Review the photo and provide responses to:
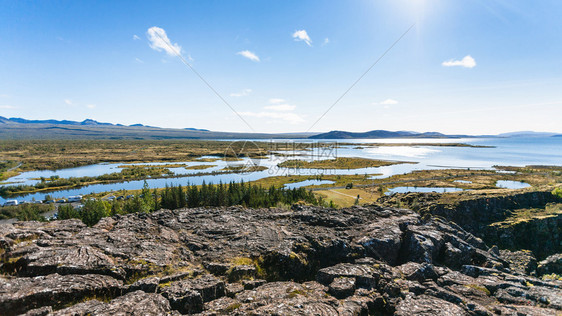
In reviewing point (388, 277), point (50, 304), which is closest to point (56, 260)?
point (50, 304)

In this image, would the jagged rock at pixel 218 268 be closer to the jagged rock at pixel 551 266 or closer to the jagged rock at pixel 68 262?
the jagged rock at pixel 68 262

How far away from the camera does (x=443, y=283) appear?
18.9 m

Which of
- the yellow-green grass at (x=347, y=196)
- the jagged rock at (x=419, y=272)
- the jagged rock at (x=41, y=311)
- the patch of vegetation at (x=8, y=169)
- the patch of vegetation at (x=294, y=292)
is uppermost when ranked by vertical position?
the jagged rock at (x=41, y=311)

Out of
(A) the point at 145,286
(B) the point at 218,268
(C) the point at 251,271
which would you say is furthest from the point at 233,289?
(A) the point at 145,286

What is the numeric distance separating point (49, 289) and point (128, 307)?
16.0 feet

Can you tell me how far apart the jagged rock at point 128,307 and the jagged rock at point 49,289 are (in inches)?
53.8

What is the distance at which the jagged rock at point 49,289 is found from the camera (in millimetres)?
12758

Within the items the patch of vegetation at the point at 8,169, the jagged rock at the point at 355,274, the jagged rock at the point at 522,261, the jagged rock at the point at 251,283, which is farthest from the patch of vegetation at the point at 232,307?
the patch of vegetation at the point at 8,169

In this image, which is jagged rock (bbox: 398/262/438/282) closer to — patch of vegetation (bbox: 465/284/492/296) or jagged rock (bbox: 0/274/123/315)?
patch of vegetation (bbox: 465/284/492/296)

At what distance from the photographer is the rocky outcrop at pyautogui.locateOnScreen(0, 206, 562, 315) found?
14.5 meters

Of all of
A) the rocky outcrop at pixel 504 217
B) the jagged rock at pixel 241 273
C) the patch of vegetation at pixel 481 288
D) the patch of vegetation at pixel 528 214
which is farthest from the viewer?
the patch of vegetation at pixel 528 214

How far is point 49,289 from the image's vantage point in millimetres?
13773

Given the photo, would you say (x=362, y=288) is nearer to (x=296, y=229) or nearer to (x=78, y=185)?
(x=296, y=229)

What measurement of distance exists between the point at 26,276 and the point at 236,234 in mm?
15380
